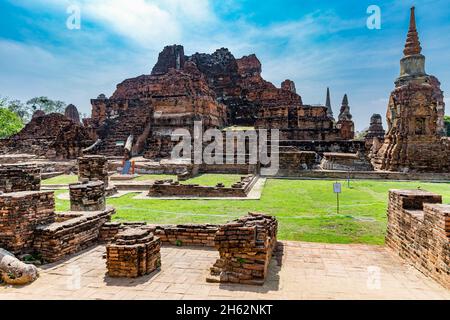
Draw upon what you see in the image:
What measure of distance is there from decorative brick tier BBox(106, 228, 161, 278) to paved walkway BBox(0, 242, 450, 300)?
0.14m

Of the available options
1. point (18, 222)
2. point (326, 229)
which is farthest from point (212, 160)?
point (18, 222)

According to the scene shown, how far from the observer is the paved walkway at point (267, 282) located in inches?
165

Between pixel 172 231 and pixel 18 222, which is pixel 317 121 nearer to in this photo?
pixel 172 231

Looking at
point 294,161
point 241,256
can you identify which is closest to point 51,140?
point 294,161

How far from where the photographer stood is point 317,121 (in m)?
31.6

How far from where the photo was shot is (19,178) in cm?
729

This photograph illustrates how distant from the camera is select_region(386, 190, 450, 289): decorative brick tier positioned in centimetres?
451

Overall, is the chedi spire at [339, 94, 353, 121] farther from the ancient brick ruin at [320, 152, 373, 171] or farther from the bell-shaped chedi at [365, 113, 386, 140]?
the ancient brick ruin at [320, 152, 373, 171]

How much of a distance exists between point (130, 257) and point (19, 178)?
4329mm

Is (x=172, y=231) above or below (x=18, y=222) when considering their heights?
below

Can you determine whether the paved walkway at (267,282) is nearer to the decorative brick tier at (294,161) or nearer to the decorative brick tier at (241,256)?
the decorative brick tier at (241,256)
